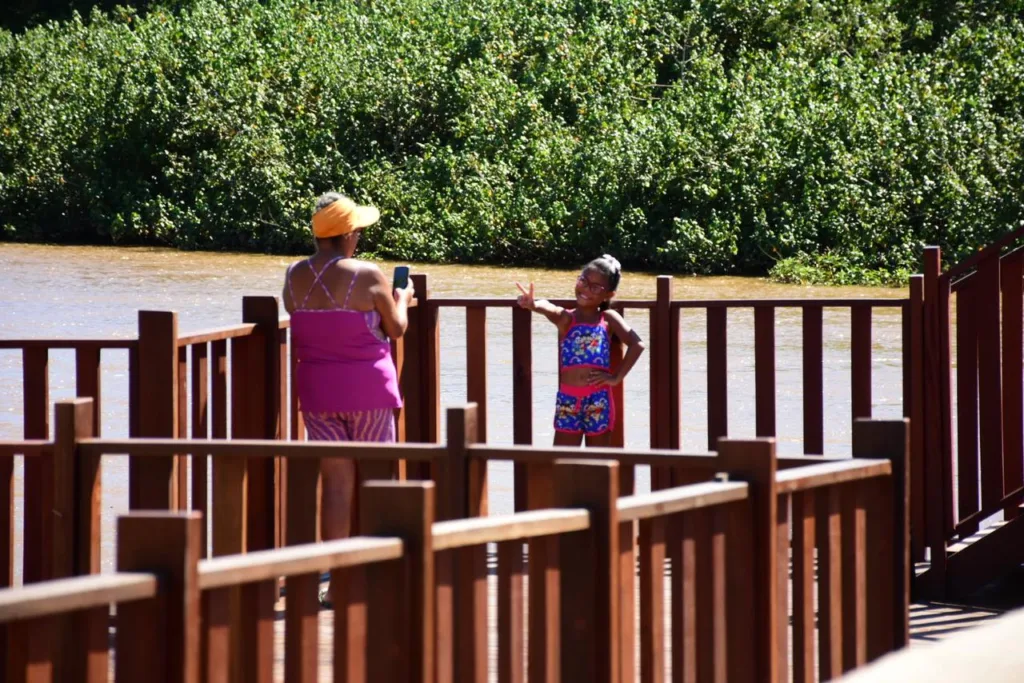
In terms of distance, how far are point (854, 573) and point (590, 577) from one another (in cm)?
100

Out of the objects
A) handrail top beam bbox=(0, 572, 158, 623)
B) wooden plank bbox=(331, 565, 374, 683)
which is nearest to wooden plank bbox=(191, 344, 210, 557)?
wooden plank bbox=(331, 565, 374, 683)

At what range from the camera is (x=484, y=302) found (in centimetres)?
726

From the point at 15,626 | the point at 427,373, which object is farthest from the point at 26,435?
the point at 15,626

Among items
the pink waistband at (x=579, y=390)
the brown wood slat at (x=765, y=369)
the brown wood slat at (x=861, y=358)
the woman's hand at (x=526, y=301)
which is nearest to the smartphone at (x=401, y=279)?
the woman's hand at (x=526, y=301)

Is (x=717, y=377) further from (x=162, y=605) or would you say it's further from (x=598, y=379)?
(x=162, y=605)

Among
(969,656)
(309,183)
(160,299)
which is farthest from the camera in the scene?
(309,183)

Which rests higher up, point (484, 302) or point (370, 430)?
point (484, 302)

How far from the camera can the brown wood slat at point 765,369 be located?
7.05 m

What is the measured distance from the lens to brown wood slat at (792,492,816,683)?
3943mm

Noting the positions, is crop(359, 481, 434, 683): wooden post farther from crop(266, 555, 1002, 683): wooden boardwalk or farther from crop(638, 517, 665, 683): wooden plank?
crop(266, 555, 1002, 683): wooden boardwalk

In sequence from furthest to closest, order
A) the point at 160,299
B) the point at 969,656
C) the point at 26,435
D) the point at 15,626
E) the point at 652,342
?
the point at 160,299 < the point at 652,342 < the point at 26,435 < the point at 15,626 < the point at 969,656

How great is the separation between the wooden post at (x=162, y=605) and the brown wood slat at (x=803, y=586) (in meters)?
1.67

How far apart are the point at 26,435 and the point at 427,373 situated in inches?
76.4

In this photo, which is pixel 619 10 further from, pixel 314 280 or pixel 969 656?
pixel 969 656
